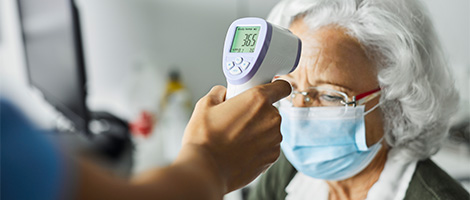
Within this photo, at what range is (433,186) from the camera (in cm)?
92

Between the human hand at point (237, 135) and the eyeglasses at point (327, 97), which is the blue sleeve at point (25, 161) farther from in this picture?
the eyeglasses at point (327, 97)

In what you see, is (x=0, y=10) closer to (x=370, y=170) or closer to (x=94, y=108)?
(x=94, y=108)

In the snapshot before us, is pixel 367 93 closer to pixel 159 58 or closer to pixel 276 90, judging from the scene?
pixel 276 90

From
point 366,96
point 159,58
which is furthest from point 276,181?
point 159,58

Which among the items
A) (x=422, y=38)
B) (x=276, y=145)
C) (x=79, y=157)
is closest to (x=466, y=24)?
(x=422, y=38)

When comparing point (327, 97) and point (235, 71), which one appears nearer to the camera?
point (235, 71)

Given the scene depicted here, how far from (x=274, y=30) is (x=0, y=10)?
191 centimetres

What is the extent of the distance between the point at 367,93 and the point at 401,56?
0.12m

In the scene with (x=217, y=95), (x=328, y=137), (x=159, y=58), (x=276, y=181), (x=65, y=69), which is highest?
(x=217, y=95)

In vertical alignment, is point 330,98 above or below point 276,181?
above

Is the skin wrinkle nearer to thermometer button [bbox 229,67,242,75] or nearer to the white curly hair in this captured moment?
the white curly hair

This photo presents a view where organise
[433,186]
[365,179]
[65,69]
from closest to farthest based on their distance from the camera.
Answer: [433,186], [365,179], [65,69]

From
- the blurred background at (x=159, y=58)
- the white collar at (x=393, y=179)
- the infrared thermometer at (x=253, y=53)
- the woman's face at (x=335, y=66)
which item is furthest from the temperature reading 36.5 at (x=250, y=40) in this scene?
the blurred background at (x=159, y=58)

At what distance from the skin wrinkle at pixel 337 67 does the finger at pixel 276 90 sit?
34 centimetres
